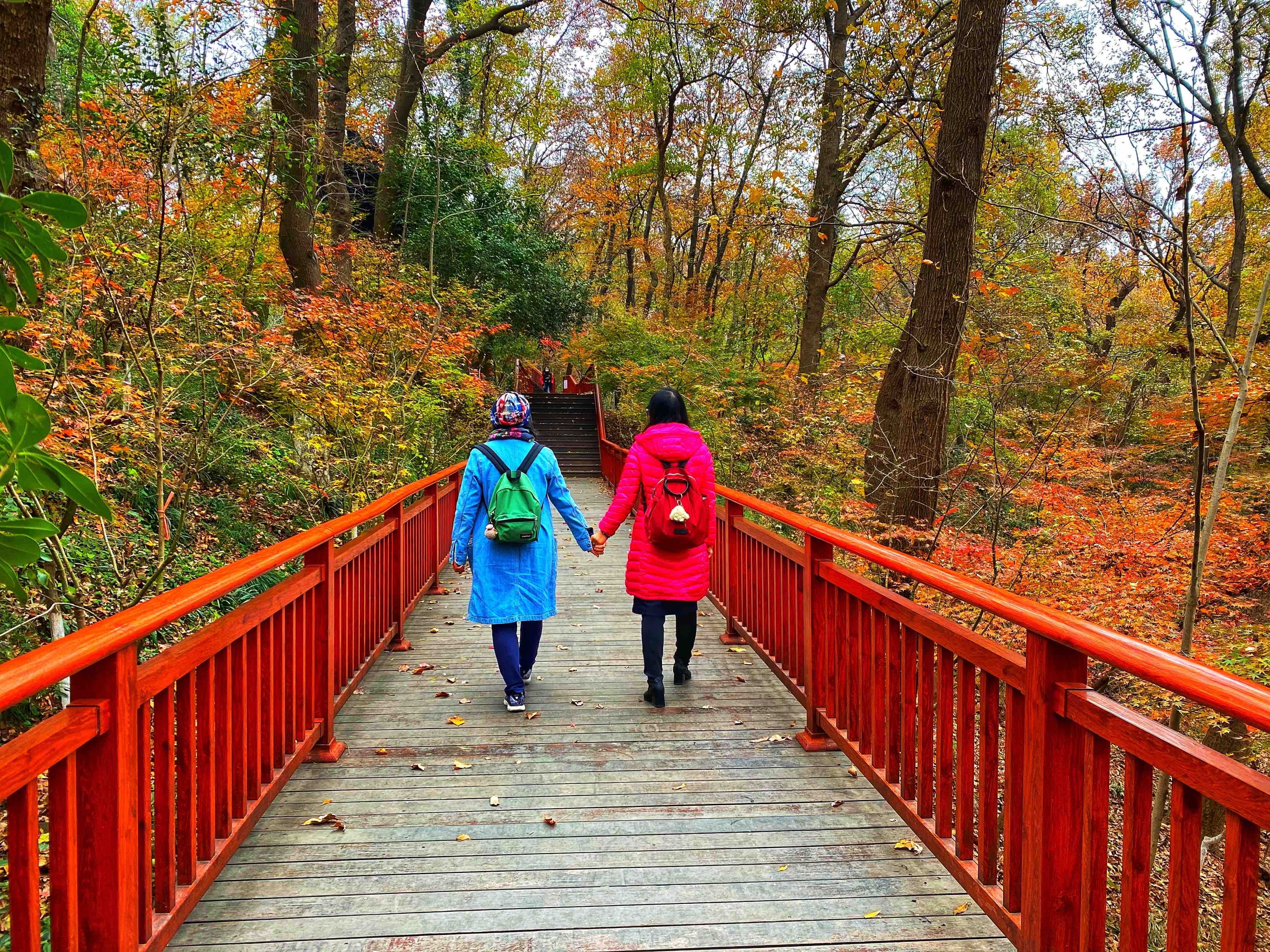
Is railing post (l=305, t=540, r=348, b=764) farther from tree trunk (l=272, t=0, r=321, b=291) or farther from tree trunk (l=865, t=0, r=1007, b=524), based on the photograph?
tree trunk (l=272, t=0, r=321, b=291)

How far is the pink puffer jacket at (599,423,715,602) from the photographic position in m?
4.00

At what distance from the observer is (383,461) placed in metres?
9.52

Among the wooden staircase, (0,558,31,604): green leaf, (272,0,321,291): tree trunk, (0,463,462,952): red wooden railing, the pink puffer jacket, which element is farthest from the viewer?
the wooden staircase

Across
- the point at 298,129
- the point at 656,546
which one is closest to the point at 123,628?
the point at 656,546

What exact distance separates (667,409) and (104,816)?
3003mm

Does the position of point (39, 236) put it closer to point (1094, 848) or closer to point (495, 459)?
point (1094, 848)

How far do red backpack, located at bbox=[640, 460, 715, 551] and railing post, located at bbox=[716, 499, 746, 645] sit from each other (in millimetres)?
1386

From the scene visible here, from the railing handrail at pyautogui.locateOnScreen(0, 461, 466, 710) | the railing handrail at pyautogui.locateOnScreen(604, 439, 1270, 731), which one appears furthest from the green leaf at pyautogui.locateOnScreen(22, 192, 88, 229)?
the railing handrail at pyautogui.locateOnScreen(604, 439, 1270, 731)

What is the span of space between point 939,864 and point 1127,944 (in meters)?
0.95

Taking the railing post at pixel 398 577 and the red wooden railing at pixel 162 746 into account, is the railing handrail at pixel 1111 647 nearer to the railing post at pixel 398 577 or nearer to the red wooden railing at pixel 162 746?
the red wooden railing at pixel 162 746

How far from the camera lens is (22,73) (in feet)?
11.9

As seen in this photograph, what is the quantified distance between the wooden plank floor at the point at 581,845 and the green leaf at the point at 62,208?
208 centimetres

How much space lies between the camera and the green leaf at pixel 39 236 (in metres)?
1.19

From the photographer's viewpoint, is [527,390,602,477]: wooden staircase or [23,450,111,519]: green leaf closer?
[23,450,111,519]: green leaf
